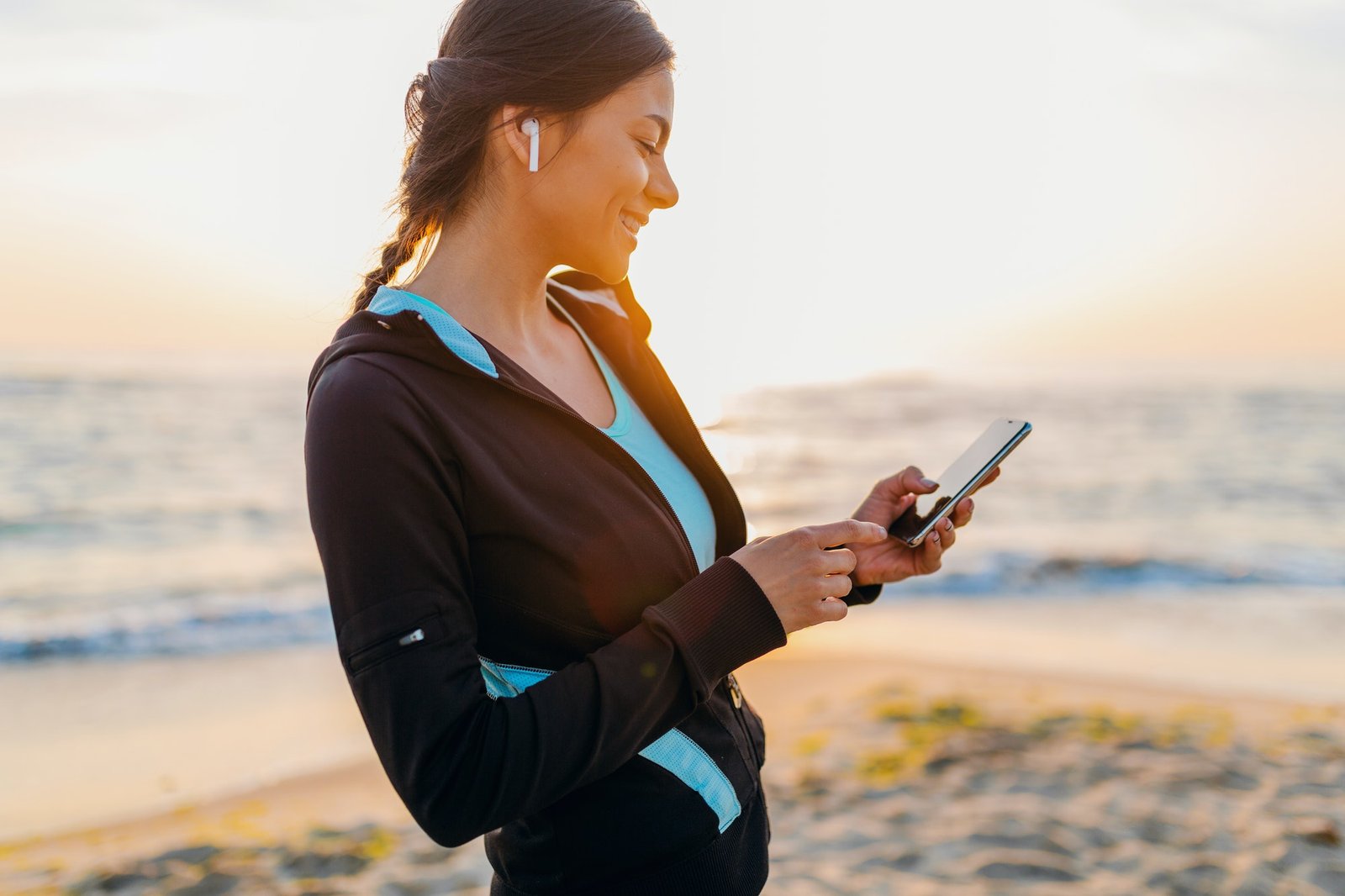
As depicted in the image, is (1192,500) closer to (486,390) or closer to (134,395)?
(486,390)

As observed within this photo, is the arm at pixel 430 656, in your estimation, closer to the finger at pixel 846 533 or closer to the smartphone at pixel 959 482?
the finger at pixel 846 533

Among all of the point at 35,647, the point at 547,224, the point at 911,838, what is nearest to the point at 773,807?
the point at 911,838

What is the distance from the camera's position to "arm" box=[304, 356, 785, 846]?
128 cm

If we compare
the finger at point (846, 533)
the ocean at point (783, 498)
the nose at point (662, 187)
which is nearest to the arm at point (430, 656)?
the finger at point (846, 533)

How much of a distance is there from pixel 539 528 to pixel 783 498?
13.3 meters

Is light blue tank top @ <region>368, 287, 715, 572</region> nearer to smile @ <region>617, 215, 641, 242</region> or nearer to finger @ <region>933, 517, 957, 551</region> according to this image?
smile @ <region>617, 215, 641, 242</region>

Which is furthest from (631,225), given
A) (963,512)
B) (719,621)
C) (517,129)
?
(963,512)

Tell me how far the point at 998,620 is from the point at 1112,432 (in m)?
13.4

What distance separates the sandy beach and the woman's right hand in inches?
117

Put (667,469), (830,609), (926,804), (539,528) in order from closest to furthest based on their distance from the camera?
1. (539,528)
2. (830,609)
3. (667,469)
4. (926,804)

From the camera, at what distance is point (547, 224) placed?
1.69 metres

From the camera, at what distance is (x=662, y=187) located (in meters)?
1.76

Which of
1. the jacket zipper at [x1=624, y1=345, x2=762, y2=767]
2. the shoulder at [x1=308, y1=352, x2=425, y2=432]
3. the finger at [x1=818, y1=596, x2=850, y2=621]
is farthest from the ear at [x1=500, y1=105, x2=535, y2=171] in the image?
the finger at [x1=818, y1=596, x2=850, y2=621]

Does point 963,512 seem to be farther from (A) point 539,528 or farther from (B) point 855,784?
(B) point 855,784
